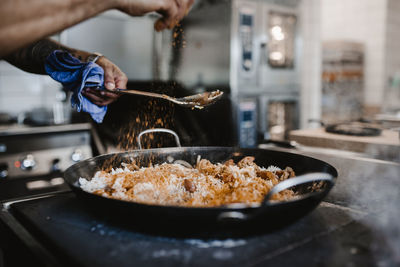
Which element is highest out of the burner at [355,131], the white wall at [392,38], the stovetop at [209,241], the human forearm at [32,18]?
the white wall at [392,38]

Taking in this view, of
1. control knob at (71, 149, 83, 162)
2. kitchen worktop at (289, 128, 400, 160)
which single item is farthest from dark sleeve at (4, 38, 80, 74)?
kitchen worktop at (289, 128, 400, 160)

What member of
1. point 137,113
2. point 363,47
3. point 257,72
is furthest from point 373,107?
point 137,113

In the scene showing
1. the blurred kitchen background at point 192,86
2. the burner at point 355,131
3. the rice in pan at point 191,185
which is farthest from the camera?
the blurred kitchen background at point 192,86

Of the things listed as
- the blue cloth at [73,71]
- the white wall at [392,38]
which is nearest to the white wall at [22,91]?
the blue cloth at [73,71]

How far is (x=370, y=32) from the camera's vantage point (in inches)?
276

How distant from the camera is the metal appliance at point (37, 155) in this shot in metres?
2.50

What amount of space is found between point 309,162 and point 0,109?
10.1 ft

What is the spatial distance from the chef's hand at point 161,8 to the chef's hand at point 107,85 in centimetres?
41

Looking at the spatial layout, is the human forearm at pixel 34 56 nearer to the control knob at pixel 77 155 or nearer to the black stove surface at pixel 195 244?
the black stove surface at pixel 195 244

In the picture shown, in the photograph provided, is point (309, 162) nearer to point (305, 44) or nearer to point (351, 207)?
point (351, 207)

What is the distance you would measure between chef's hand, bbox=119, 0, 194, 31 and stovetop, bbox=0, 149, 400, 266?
1.98 ft

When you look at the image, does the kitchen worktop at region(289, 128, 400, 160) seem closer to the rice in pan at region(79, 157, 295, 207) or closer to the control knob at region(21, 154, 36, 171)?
the rice in pan at region(79, 157, 295, 207)

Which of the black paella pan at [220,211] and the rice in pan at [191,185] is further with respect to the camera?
the rice in pan at [191,185]

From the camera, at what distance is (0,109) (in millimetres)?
3160
